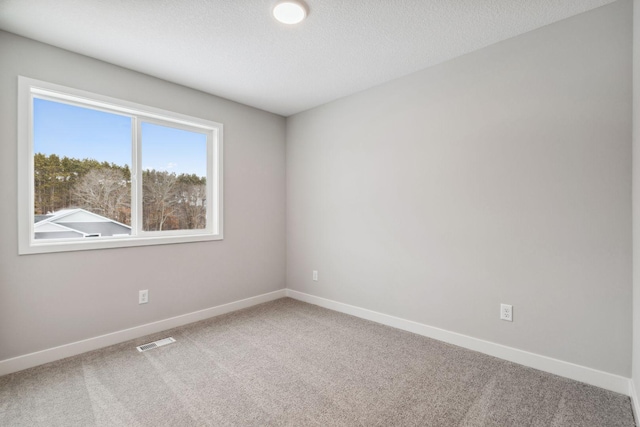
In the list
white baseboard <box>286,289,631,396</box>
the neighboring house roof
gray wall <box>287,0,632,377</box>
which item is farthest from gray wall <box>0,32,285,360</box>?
white baseboard <box>286,289,631,396</box>

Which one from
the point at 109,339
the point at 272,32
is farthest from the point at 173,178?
the point at 272,32

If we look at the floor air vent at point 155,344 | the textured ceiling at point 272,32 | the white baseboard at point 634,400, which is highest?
the textured ceiling at point 272,32

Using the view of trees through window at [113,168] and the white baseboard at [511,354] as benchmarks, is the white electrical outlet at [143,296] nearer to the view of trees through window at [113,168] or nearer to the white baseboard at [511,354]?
the view of trees through window at [113,168]

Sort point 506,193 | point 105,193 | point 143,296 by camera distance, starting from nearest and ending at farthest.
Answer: point 506,193 → point 105,193 → point 143,296

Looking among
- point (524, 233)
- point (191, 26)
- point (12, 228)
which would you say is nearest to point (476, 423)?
point (524, 233)

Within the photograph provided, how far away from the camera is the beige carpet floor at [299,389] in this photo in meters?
1.69

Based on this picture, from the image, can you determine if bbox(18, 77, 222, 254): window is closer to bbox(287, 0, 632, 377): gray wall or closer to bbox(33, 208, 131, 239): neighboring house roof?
bbox(33, 208, 131, 239): neighboring house roof

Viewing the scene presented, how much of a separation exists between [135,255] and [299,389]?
195 centimetres

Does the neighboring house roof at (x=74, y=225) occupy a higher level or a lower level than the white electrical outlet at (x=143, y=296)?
higher

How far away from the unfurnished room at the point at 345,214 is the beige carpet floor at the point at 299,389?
0.02 meters

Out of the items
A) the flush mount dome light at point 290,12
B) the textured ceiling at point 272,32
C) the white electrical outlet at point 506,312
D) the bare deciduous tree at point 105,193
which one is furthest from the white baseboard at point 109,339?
the flush mount dome light at point 290,12

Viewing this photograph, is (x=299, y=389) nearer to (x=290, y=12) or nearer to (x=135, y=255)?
(x=135, y=255)

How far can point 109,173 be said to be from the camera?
2758 millimetres

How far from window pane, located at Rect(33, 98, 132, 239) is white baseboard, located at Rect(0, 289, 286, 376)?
0.88m
